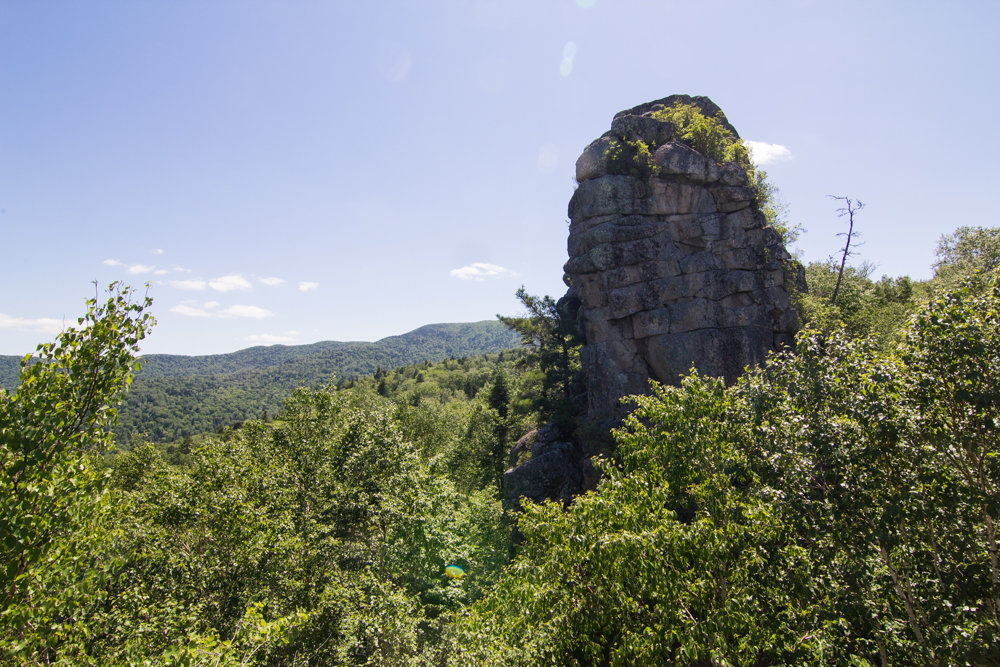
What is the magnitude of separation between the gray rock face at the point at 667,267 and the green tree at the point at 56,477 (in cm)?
2849

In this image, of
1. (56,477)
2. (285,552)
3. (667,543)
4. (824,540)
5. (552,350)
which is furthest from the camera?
(552,350)

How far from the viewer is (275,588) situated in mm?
12031

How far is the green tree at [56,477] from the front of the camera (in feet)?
20.3

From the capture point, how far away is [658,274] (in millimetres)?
32719

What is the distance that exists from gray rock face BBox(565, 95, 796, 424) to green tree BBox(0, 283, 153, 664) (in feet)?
93.5

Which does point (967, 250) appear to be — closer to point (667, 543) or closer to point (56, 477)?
point (667, 543)

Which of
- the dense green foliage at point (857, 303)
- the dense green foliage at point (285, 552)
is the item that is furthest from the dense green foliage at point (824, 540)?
the dense green foliage at point (857, 303)

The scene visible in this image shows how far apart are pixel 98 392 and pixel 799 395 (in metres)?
13.2

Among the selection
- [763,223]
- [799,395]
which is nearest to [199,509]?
[799,395]

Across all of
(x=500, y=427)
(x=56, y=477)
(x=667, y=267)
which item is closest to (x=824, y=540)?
(x=56, y=477)

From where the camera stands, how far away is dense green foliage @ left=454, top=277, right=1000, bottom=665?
6984 mm

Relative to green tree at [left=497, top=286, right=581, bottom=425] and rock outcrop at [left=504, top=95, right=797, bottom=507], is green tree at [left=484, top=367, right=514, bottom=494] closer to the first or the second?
green tree at [left=497, top=286, right=581, bottom=425]

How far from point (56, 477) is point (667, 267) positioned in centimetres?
3319

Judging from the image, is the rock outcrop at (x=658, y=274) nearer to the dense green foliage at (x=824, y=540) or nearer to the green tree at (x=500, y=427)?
the green tree at (x=500, y=427)
